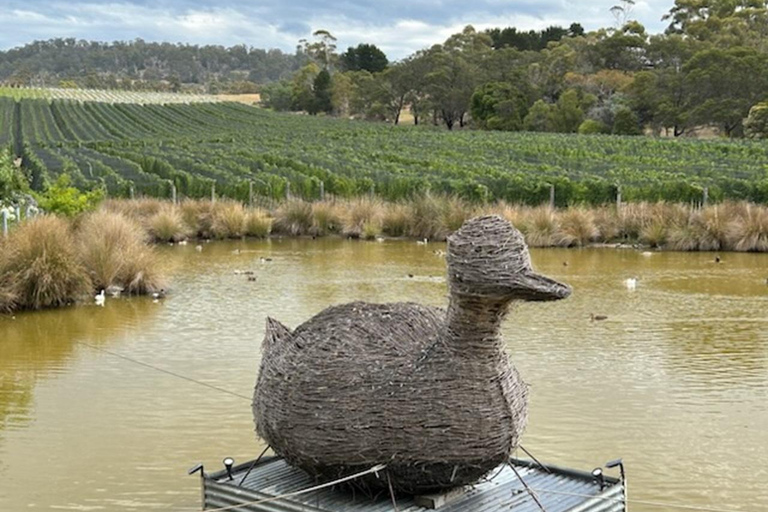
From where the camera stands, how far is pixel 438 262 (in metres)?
22.2

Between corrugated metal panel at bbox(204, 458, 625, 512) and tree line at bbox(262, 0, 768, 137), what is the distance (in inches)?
2449

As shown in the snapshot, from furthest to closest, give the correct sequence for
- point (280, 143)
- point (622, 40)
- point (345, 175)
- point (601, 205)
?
1. point (622, 40)
2. point (280, 143)
3. point (345, 175)
4. point (601, 205)

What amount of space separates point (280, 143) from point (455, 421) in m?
52.7

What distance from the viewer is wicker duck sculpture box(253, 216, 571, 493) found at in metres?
6.66

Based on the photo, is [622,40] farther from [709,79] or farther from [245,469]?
[245,469]

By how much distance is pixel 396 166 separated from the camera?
39.6m

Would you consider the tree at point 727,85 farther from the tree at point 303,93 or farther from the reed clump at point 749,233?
the tree at point 303,93

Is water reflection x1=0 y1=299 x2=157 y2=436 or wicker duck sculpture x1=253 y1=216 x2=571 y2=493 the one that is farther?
water reflection x1=0 y1=299 x2=157 y2=436

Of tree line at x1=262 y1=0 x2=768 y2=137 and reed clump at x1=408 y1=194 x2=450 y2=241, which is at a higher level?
tree line at x1=262 y1=0 x2=768 y2=137

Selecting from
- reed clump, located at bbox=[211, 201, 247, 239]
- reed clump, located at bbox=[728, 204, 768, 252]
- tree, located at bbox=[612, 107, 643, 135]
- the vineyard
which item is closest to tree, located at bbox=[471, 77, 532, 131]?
tree, located at bbox=[612, 107, 643, 135]

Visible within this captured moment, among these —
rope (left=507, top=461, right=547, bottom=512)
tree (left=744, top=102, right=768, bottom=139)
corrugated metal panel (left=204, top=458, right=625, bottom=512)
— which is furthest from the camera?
tree (left=744, top=102, right=768, bottom=139)

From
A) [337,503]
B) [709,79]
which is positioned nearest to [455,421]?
[337,503]

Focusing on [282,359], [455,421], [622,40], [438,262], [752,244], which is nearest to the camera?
[455,421]

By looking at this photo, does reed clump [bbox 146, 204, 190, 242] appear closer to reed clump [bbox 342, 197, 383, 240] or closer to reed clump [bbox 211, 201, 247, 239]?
reed clump [bbox 211, 201, 247, 239]
